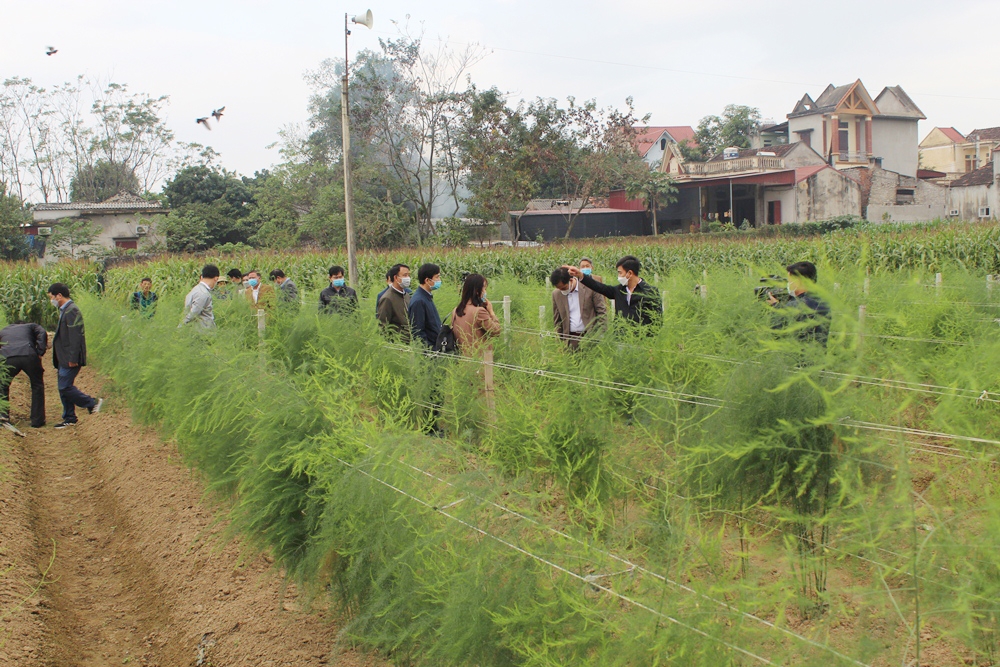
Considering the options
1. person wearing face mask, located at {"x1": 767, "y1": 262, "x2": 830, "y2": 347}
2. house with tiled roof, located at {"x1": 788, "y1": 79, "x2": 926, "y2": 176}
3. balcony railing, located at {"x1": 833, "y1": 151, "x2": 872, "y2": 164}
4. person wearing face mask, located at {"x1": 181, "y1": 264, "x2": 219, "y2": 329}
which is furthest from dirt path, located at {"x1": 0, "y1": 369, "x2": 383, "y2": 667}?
balcony railing, located at {"x1": 833, "y1": 151, "x2": 872, "y2": 164}

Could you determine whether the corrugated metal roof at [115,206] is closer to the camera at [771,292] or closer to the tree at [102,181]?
the tree at [102,181]

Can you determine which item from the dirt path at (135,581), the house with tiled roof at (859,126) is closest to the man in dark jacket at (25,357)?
the dirt path at (135,581)

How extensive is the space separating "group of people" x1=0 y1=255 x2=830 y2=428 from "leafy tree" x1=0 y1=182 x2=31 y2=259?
26.4 meters

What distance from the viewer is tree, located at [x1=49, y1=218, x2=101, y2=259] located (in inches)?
1321

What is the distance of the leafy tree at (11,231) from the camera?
33.0 meters

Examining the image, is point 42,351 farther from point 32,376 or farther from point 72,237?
point 72,237

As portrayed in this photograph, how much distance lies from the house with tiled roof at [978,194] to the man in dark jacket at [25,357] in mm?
35489

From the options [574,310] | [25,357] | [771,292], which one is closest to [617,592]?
[771,292]

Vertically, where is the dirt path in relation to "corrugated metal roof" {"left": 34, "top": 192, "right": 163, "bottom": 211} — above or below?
below

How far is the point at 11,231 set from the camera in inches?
1313

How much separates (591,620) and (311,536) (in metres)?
1.98

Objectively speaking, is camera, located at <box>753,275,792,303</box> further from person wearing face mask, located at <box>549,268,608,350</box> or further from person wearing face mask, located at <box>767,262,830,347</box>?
person wearing face mask, located at <box>549,268,608,350</box>

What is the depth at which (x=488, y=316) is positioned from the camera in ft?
22.0

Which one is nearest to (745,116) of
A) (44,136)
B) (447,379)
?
(44,136)
